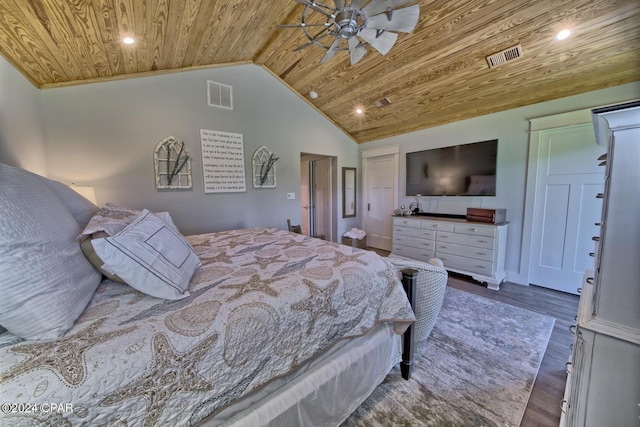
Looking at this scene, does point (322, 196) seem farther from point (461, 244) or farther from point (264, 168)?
point (461, 244)

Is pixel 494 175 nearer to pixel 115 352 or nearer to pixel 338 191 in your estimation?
pixel 338 191

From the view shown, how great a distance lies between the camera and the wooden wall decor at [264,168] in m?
3.61

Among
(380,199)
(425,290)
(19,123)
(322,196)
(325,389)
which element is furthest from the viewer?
(322,196)

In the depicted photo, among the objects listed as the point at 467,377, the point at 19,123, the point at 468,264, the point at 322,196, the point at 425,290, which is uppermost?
the point at 19,123

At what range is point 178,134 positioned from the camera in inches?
117

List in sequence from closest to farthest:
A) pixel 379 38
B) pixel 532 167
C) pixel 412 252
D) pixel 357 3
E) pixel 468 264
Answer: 1. pixel 357 3
2. pixel 379 38
3. pixel 532 167
4. pixel 468 264
5. pixel 412 252

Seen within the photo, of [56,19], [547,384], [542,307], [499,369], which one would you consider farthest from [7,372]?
[542,307]

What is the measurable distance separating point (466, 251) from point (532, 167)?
1325 mm

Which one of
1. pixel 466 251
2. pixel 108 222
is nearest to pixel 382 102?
pixel 466 251

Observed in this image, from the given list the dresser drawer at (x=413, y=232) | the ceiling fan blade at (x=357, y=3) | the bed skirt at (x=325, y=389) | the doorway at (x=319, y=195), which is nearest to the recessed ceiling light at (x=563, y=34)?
the ceiling fan blade at (x=357, y=3)

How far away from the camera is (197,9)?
2020mm

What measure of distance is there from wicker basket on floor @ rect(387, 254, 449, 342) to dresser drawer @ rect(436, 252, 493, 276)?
5.85 feet

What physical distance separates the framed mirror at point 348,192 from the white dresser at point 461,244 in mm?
1340

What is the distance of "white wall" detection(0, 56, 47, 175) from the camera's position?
1.83 meters
